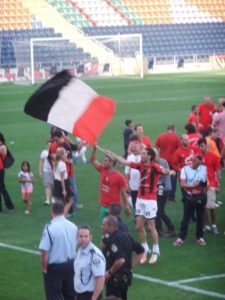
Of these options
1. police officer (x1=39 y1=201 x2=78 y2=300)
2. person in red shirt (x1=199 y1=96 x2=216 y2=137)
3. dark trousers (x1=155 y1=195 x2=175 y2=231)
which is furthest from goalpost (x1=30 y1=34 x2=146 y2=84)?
police officer (x1=39 y1=201 x2=78 y2=300)

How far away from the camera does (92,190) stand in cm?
2088

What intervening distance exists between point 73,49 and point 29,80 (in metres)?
4.79

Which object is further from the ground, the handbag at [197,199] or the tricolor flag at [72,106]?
the tricolor flag at [72,106]

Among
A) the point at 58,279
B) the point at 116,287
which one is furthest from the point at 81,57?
the point at 116,287

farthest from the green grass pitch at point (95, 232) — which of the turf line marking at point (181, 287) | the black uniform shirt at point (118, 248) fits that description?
the black uniform shirt at point (118, 248)

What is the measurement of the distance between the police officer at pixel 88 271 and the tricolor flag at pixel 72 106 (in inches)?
42.8

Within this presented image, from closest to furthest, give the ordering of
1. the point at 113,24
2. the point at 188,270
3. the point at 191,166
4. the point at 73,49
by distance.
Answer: the point at 188,270
the point at 191,166
the point at 73,49
the point at 113,24

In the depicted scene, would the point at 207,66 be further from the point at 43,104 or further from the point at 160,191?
the point at 43,104

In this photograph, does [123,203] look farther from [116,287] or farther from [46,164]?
[116,287]

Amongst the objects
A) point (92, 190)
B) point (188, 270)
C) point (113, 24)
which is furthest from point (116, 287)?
point (113, 24)

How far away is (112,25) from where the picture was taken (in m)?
68.1

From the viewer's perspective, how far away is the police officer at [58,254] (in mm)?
10703

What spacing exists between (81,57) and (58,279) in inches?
1884

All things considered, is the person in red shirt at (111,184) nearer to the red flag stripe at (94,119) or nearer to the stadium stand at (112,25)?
the red flag stripe at (94,119)
